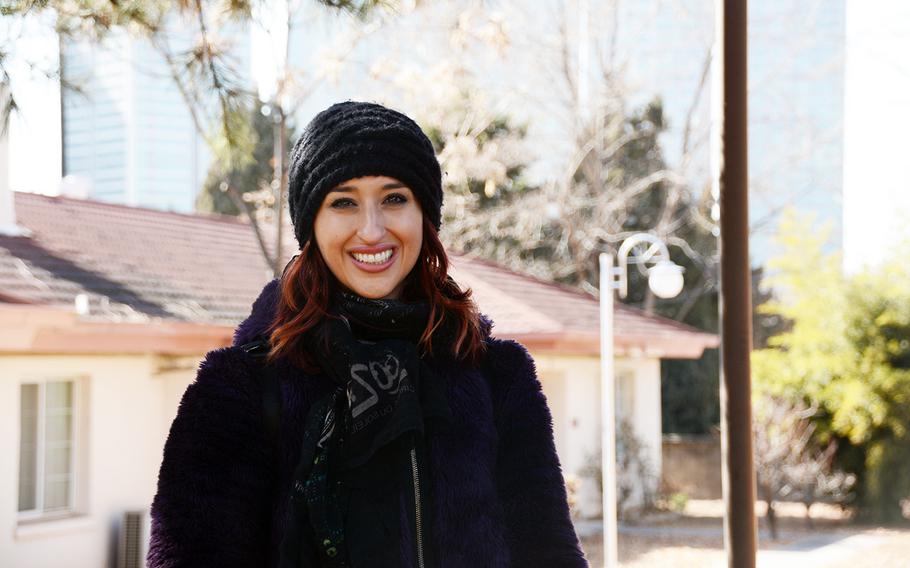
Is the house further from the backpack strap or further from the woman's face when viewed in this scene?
the backpack strap

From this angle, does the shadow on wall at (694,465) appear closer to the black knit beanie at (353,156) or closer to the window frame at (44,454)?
the window frame at (44,454)

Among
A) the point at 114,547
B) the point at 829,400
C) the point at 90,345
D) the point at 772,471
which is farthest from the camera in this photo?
the point at 829,400

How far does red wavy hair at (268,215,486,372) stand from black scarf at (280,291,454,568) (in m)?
0.03

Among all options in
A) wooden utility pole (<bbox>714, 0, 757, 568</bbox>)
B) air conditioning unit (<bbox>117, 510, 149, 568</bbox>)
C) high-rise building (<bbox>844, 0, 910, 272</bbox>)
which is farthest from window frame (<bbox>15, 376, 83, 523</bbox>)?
high-rise building (<bbox>844, 0, 910, 272</bbox>)

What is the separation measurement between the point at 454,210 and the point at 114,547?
387 inches

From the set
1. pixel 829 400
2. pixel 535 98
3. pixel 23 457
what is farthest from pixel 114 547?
pixel 535 98

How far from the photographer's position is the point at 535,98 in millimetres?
22688

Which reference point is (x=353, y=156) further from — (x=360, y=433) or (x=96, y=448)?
(x=96, y=448)

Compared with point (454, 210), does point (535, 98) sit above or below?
above

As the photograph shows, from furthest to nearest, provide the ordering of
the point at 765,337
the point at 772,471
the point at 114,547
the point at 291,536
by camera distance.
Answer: the point at 765,337 → the point at 772,471 → the point at 114,547 → the point at 291,536

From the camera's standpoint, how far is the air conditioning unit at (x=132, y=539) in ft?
35.0

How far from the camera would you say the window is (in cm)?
1011

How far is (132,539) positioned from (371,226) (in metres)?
9.30

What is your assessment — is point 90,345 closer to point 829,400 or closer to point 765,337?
point 829,400
